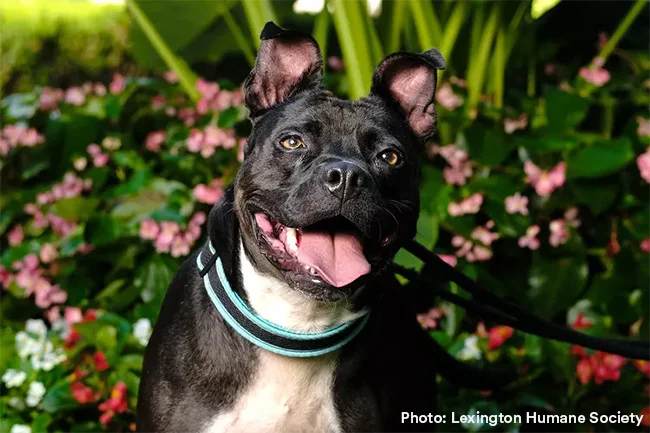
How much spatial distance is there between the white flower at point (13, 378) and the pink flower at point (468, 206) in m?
2.15

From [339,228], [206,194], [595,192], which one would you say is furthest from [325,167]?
[595,192]

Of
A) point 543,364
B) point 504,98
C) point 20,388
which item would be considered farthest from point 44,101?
point 543,364

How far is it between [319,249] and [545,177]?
2509mm

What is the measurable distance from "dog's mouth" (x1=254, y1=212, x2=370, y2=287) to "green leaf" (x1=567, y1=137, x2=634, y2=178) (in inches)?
95.4

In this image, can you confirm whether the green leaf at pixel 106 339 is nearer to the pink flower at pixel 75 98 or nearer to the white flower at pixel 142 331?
the white flower at pixel 142 331

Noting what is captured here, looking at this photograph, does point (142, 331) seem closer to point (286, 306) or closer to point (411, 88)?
point (286, 306)

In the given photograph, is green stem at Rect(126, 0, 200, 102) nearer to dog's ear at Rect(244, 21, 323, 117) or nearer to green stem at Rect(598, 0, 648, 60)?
green stem at Rect(598, 0, 648, 60)

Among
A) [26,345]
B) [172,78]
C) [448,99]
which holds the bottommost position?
[448,99]

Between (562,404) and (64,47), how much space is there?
19.2ft

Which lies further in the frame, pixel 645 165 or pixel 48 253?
pixel 48 253

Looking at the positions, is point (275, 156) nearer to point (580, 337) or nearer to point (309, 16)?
point (580, 337)

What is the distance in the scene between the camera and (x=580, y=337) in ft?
11.2

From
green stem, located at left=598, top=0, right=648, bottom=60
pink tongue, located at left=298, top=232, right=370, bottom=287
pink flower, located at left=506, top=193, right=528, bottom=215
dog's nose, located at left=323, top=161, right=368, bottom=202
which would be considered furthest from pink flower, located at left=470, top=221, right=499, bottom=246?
dog's nose, located at left=323, top=161, right=368, bottom=202

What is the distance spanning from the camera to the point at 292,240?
266 centimetres
